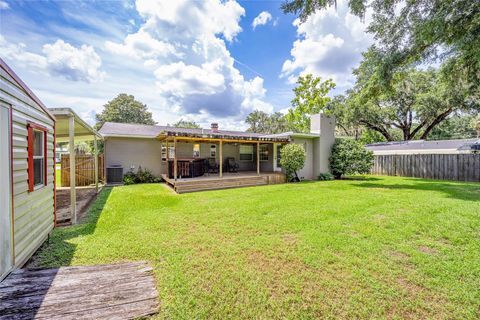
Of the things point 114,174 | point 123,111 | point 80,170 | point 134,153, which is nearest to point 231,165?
point 134,153

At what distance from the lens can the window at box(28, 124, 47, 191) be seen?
3.41 metres

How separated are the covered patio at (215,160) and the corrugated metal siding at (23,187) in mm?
4722

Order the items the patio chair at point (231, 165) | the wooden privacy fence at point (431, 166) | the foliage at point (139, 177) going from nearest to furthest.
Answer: the foliage at point (139, 177), the wooden privacy fence at point (431, 166), the patio chair at point (231, 165)

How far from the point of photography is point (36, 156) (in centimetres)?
382

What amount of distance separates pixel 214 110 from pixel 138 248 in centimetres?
2332

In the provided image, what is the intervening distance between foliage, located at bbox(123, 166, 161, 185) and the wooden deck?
4.61ft

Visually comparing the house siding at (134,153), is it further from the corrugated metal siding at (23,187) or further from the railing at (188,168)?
the corrugated metal siding at (23,187)

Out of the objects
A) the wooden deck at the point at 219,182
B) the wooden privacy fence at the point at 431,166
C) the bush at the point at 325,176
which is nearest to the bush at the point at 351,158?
the bush at the point at 325,176

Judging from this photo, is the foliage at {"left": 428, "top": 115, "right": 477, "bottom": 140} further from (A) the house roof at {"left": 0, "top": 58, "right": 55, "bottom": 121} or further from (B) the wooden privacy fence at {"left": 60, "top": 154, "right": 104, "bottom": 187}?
(A) the house roof at {"left": 0, "top": 58, "right": 55, "bottom": 121}

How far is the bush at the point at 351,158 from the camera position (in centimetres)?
1254

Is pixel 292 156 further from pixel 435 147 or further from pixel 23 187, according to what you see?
pixel 435 147

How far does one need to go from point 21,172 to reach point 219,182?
742cm

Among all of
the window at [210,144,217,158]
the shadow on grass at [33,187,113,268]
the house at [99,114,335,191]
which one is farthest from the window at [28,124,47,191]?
the window at [210,144,217,158]

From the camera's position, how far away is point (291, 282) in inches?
109
